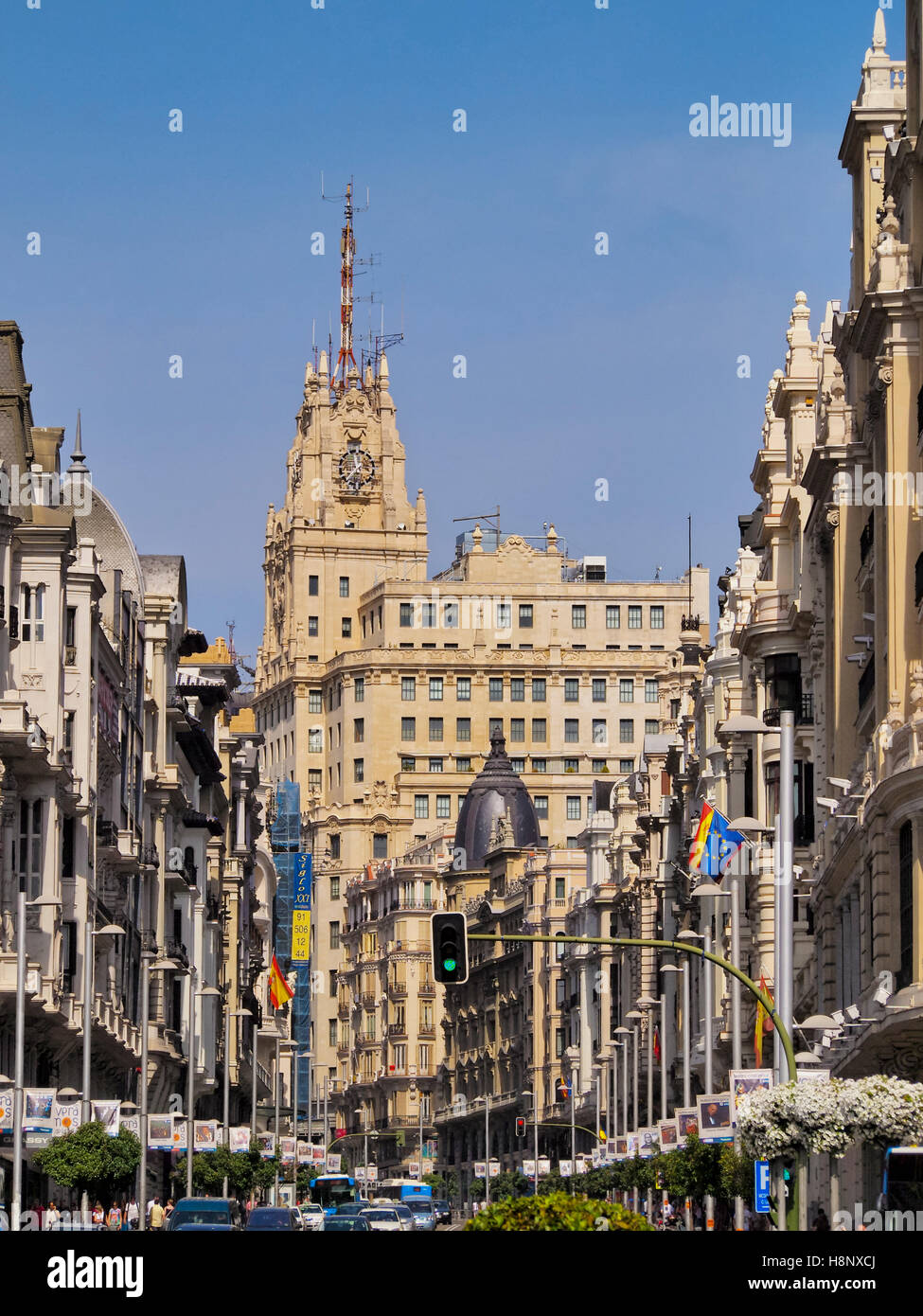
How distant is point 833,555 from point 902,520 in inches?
492

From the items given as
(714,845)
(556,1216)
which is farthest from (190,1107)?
(556,1216)

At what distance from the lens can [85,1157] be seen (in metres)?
59.9

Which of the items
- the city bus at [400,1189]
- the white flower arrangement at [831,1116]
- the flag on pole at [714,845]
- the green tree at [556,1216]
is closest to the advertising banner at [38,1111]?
the flag on pole at [714,845]

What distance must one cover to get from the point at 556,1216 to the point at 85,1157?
35777 mm

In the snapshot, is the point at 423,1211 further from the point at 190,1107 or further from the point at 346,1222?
the point at 346,1222

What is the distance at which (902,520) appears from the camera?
5088 cm

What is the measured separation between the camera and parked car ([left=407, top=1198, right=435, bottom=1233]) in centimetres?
11362

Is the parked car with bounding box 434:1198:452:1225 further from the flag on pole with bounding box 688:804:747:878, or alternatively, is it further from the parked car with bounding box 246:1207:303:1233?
the parked car with bounding box 246:1207:303:1233

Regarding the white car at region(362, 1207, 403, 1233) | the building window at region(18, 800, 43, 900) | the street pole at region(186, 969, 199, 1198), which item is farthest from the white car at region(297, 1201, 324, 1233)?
the building window at region(18, 800, 43, 900)

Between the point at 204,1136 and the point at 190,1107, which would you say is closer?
the point at 204,1136

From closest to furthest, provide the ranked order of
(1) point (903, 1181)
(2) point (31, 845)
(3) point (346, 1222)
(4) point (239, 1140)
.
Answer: (1) point (903, 1181), (2) point (31, 845), (3) point (346, 1222), (4) point (239, 1140)

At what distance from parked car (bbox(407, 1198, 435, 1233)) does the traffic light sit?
7294 centimetres
